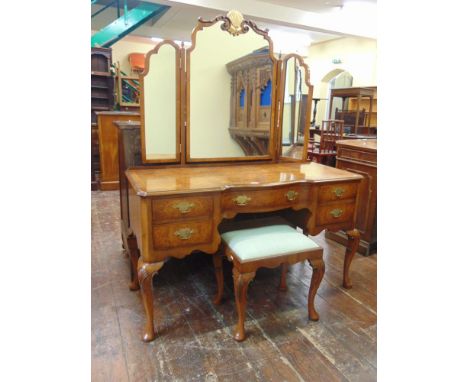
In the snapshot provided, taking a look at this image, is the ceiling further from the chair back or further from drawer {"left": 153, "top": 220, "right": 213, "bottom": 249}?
drawer {"left": 153, "top": 220, "right": 213, "bottom": 249}

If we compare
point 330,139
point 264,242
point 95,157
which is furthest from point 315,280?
point 330,139

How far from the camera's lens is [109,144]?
13.1ft

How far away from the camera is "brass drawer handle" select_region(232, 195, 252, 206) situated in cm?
147

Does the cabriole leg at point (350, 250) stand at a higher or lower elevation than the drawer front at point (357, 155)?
lower

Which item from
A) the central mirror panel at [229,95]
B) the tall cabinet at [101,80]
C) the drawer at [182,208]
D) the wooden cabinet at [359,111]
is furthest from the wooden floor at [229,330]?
the wooden cabinet at [359,111]

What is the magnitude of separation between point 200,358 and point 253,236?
561 mm

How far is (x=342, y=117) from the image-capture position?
673 centimetres

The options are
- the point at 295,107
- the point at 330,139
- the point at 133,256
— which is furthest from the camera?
the point at 330,139

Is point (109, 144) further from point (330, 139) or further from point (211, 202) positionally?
point (330, 139)

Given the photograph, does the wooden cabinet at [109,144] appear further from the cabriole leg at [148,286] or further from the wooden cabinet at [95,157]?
the cabriole leg at [148,286]

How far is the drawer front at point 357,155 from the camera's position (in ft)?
7.59

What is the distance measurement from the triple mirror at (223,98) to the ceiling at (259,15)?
9.84 feet

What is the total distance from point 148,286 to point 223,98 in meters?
1.07
